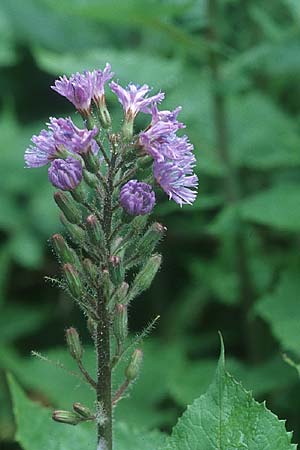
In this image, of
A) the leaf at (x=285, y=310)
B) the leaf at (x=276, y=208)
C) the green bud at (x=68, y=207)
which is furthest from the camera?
the leaf at (x=276, y=208)

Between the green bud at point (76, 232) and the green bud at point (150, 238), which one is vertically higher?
the green bud at point (150, 238)

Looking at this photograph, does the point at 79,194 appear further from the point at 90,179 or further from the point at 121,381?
the point at 121,381

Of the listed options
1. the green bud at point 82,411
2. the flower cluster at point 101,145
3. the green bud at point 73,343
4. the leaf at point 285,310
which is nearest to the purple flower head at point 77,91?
the flower cluster at point 101,145

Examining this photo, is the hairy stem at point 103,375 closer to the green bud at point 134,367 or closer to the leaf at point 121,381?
the green bud at point 134,367

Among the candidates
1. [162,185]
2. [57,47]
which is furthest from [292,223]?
[57,47]

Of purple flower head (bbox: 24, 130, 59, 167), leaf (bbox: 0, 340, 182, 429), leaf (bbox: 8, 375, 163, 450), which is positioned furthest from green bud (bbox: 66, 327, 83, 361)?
leaf (bbox: 0, 340, 182, 429)

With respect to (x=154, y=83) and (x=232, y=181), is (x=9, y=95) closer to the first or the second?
(x=154, y=83)

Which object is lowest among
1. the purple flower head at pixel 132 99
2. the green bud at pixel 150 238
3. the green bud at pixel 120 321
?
the green bud at pixel 120 321
